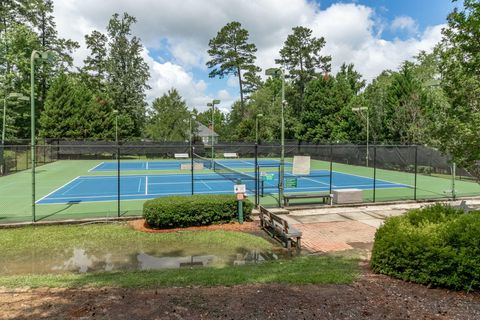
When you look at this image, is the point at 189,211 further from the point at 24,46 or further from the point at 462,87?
the point at 24,46

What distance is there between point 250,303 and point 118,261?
5516 millimetres

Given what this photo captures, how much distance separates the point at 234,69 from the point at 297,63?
Answer: 10.5m

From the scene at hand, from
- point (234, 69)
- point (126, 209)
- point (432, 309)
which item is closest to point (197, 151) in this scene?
point (234, 69)

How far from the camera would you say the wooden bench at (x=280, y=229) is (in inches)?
412

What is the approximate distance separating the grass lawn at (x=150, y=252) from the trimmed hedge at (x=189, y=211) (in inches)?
24.6

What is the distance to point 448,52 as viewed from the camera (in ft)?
28.0

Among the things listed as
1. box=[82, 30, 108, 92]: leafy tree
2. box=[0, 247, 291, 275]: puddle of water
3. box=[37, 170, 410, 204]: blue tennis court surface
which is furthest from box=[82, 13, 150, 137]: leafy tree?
box=[0, 247, 291, 275]: puddle of water

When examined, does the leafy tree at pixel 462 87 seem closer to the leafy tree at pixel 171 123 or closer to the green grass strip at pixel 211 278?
the green grass strip at pixel 211 278

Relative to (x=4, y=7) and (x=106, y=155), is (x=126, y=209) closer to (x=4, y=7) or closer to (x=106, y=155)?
(x=106, y=155)

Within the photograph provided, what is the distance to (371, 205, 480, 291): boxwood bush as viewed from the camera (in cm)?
576

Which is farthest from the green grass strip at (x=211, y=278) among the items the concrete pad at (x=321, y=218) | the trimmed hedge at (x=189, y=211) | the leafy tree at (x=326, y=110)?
the leafy tree at (x=326, y=110)

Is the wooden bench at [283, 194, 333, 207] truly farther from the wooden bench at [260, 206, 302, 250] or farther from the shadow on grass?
the shadow on grass

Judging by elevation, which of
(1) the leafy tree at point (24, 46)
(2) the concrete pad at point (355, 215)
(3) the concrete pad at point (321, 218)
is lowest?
(3) the concrete pad at point (321, 218)

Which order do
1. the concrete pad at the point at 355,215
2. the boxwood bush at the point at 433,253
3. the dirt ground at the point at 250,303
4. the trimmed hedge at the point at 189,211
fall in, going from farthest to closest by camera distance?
the concrete pad at the point at 355,215 < the trimmed hedge at the point at 189,211 < the boxwood bush at the point at 433,253 < the dirt ground at the point at 250,303
